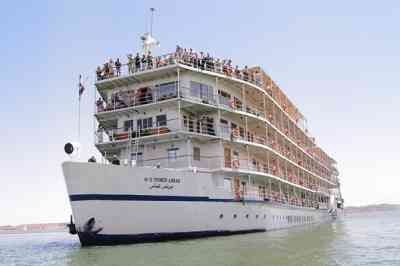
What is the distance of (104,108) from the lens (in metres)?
26.6

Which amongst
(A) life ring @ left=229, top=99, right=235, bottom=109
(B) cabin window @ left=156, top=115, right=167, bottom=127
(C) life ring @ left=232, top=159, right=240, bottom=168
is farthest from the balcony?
(C) life ring @ left=232, top=159, right=240, bottom=168

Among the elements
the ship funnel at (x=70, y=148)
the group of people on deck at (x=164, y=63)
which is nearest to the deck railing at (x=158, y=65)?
the group of people on deck at (x=164, y=63)

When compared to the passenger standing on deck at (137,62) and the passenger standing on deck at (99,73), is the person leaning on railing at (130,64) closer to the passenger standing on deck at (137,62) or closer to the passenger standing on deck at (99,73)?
the passenger standing on deck at (137,62)

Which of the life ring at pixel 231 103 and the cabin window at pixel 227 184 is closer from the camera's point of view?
the cabin window at pixel 227 184

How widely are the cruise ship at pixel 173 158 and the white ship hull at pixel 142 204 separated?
5cm

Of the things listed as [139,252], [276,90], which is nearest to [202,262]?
[139,252]

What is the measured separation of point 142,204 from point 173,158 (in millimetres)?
5367

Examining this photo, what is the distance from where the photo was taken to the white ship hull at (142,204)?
63.0 ft

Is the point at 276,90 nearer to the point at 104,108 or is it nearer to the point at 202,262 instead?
the point at 104,108

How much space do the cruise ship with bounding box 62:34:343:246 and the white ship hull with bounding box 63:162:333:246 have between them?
46 millimetres

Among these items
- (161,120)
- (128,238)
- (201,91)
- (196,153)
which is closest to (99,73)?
(161,120)

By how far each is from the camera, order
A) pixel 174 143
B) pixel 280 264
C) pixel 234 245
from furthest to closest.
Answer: pixel 174 143
pixel 234 245
pixel 280 264

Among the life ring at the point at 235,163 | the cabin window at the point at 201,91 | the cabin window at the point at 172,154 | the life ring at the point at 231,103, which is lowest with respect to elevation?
the life ring at the point at 235,163

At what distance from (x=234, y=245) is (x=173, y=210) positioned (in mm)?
3994
